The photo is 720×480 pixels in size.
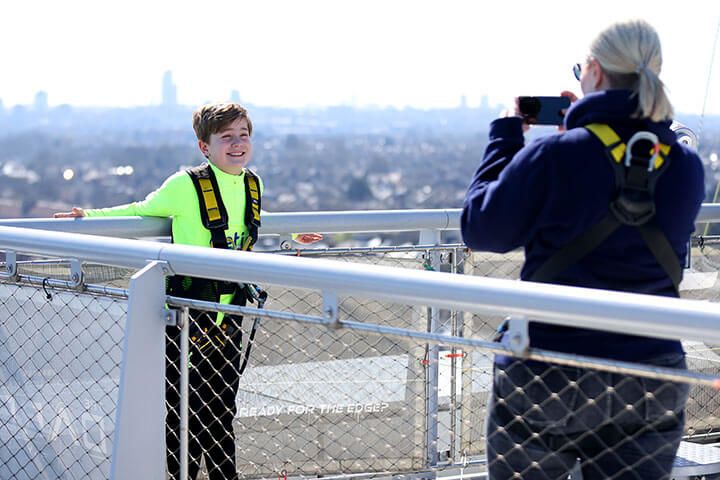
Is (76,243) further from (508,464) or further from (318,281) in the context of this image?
(508,464)

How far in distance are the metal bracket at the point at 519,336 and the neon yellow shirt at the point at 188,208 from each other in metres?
1.84

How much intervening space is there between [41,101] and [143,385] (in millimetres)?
183754

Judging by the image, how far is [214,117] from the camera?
4.24 m

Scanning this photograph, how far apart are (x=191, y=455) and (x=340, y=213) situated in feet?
4.68

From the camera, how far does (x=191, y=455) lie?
374 cm

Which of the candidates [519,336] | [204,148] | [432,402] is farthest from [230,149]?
[519,336]

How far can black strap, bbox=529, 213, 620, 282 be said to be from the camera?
94.4 inches

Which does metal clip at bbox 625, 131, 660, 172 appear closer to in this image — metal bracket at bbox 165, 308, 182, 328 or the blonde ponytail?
the blonde ponytail

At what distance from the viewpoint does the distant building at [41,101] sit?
577ft

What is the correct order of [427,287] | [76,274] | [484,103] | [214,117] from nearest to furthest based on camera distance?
[427,287], [76,274], [214,117], [484,103]

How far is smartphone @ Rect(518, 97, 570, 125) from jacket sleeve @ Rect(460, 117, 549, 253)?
15 cm

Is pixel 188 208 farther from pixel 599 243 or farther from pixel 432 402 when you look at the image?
pixel 599 243

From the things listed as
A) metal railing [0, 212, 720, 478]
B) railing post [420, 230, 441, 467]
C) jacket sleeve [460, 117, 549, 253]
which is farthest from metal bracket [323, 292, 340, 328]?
railing post [420, 230, 441, 467]

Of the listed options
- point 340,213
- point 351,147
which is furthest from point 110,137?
point 340,213
